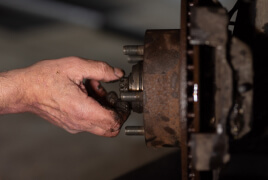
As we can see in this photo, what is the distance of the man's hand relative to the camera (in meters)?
1.05

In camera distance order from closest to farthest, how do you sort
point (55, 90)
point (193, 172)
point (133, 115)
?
point (193, 172)
point (55, 90)
point (133, 115)

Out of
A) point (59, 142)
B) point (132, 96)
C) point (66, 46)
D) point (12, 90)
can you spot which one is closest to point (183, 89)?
point (132, 96)

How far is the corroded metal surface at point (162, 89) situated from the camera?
2.94 feet

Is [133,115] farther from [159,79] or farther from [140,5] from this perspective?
[159,79]

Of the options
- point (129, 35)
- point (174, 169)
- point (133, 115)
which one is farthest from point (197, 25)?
→ point (129, 35)

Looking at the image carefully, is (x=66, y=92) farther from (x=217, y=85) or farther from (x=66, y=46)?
(x=66, y=46)

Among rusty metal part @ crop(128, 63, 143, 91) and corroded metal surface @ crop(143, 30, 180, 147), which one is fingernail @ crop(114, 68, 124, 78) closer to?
rusty metal part @ crop(128, 63, 143, 91)

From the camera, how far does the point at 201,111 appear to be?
2.84ft

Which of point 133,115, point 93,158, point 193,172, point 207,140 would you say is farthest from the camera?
point 133,115

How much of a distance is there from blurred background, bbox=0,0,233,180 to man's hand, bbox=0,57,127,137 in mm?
1145

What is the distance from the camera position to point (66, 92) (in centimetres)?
106

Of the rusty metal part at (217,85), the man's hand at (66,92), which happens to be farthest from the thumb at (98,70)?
the rusty metal part at (217,85)

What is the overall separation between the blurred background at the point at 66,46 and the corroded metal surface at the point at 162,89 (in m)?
1.31

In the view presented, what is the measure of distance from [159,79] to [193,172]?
0.94 ft
